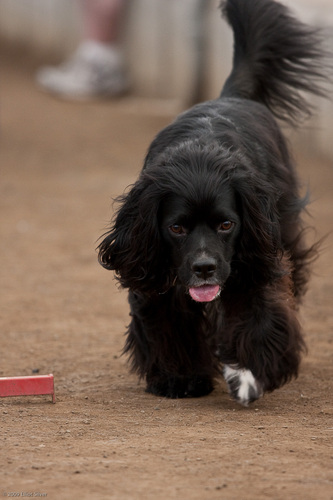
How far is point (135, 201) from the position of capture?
4.54m

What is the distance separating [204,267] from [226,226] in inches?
9.7

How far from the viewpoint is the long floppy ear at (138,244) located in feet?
14.6

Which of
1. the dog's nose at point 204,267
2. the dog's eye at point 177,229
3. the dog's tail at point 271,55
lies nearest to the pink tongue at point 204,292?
the dog's nose at point 204,267

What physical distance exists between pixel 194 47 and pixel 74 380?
9.48 metres

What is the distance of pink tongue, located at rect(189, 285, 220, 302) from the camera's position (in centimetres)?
435

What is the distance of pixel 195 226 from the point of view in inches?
169

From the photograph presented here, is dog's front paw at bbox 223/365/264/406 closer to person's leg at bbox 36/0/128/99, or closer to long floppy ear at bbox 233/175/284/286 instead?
long floppy ear at bbox 233/175/284/286

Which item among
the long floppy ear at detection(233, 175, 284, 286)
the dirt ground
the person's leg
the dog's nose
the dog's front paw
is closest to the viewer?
the dirt ground

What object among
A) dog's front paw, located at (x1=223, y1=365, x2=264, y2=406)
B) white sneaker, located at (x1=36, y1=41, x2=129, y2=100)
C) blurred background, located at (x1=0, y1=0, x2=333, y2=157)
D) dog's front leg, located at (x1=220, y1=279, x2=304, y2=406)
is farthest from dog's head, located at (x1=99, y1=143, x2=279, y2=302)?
white sneaker, located at (x1=36, y1=41, x2=129, y2=100)

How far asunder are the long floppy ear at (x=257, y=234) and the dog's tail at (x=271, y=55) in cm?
148

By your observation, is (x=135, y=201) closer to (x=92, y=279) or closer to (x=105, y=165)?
(x=92, y=279)

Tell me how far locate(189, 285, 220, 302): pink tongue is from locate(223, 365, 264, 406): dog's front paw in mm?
520

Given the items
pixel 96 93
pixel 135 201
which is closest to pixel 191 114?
Result: pixel 135 201

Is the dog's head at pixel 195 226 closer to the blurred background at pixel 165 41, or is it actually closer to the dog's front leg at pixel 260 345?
the dog's front leg at pixel 260 345
